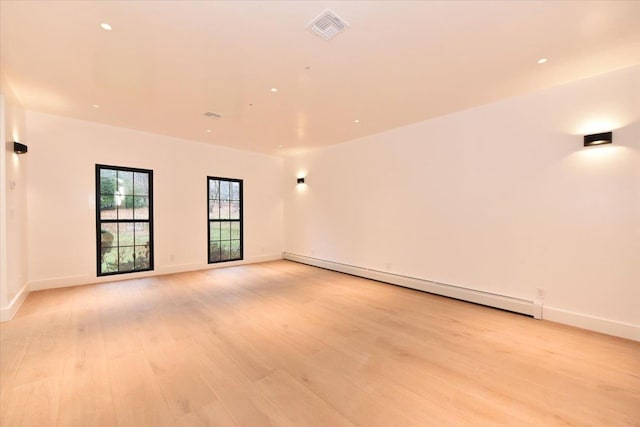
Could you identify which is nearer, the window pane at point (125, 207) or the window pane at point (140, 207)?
the window pane at point (125, 207)

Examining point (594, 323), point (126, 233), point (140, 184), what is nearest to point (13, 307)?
point (126, 233)

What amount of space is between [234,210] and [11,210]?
403 centimetres

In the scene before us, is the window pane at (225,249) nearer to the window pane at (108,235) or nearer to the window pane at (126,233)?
the window pane at (126,233)

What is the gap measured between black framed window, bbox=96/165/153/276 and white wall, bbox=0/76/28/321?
3.41 ft

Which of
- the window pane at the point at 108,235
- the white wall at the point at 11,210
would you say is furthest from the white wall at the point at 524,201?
the white wall at the point at 11,210

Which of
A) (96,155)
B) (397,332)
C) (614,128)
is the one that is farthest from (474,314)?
(96,155)

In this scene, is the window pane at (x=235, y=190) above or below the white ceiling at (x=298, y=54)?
below

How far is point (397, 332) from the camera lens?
317 cm

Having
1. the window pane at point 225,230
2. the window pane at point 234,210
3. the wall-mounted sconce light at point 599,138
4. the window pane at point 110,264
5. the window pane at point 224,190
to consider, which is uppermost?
the wall-mounted sconce light at point 599,138

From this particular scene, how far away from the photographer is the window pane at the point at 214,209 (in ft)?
22.1

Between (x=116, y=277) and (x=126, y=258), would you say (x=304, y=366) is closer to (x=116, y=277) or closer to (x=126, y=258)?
(x=116, y=277)

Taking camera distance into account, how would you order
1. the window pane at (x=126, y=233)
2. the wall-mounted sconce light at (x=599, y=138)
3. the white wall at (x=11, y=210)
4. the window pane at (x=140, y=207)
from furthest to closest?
the window pane at (x=140, y=207), the window pane at (x=126, y=233), the white wall at (x=11, y=210), the wall-mounted sconce light at (x=599, y=138)

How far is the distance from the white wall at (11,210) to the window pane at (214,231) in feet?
10.2

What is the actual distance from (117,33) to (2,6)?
0.73 m
